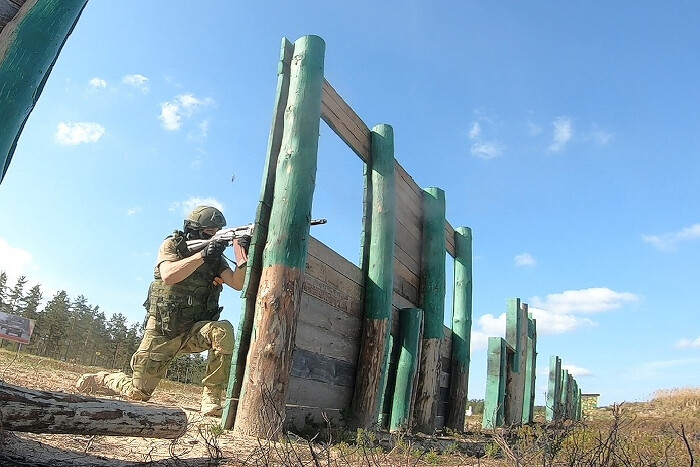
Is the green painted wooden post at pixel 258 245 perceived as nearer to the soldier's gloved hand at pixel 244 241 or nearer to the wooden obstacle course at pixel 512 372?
the soldier's gloved hand at pixel 244 241

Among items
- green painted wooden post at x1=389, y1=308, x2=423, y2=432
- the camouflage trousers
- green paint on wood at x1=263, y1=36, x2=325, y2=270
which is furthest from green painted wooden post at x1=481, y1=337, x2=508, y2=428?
green paint on wood at x1=263, y1=36, x2=325, y2=270

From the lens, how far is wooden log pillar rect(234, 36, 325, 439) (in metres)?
3.50

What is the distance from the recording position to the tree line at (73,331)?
3628 cm

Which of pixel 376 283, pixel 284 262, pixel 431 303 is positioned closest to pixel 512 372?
pixel 431 303

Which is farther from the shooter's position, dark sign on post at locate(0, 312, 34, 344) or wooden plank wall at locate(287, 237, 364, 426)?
dark sign on post at locate(0, 312, 34, 344)

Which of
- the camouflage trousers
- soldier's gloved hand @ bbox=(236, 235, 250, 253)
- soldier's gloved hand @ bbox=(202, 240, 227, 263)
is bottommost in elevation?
the camouflage trousers

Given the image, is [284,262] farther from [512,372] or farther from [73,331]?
[73,331]

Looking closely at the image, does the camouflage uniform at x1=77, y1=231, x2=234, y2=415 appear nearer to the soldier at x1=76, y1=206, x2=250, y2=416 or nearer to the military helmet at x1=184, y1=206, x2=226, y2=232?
the soldier at x1=76, y1=206, x2=250, y2=416

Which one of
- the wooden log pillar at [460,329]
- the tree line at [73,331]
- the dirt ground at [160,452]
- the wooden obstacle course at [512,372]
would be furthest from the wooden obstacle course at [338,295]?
the tree line at [73,331]

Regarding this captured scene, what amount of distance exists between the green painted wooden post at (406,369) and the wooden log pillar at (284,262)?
1829 millimetres

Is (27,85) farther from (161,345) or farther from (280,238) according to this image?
(161,345)

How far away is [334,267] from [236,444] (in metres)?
1.69

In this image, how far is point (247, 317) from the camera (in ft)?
12.1

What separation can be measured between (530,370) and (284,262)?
985 cm
